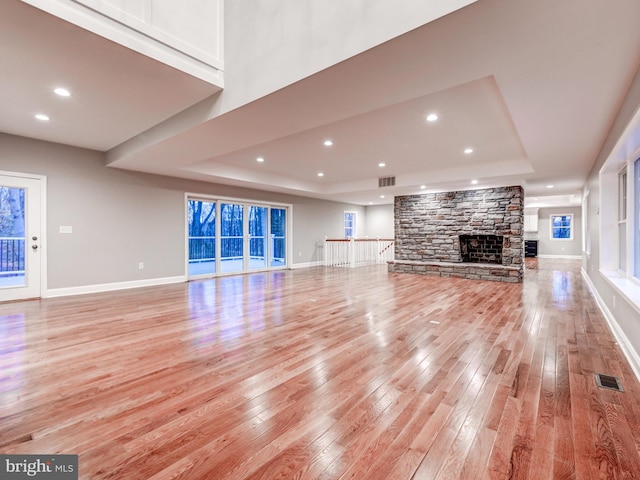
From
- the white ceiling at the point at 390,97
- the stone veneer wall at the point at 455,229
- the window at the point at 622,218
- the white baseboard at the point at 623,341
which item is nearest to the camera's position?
the white ceiling at the point at 390,97

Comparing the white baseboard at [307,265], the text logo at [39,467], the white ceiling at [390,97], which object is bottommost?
the text logo at [39,467]

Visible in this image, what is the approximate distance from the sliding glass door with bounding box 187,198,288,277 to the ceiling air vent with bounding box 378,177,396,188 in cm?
325

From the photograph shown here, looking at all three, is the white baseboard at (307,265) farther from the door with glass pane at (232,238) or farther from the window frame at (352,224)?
the window frame at (352,224)

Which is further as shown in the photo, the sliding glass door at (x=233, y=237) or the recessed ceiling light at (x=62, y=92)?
the sliding glass door at (x=233, y=237)

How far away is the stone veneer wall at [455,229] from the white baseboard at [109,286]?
5937 mm

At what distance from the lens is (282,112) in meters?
3.27

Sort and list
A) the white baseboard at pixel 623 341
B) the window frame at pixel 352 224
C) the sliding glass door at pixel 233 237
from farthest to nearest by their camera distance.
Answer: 1. the window frame at pixel 352 224
2. the sliding glass door at pixel 233 237
3. the white baseboard at pixel 623 341

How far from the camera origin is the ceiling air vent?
8.13 metres

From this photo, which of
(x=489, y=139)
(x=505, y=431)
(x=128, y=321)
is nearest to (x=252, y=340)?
(x=128, y=321)

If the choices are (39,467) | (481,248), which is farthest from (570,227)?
(39,467)

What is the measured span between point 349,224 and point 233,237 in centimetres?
583

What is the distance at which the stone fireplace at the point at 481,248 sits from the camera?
324 inches

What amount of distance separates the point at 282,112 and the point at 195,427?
2.89m

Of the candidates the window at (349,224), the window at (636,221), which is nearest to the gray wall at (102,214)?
the window at (349,224)
